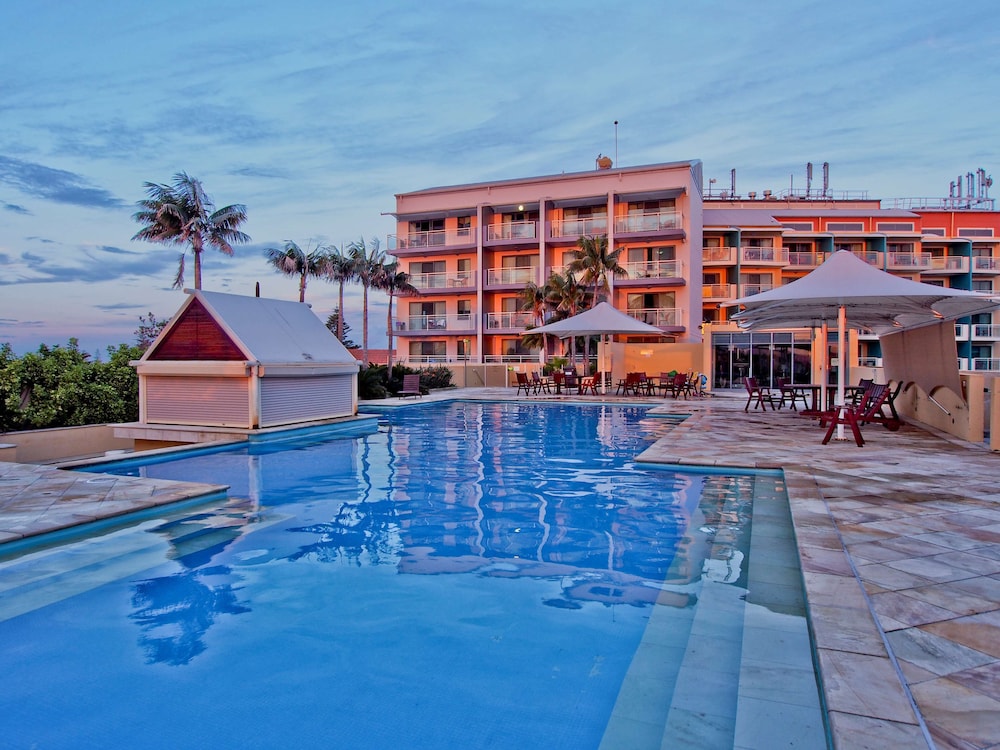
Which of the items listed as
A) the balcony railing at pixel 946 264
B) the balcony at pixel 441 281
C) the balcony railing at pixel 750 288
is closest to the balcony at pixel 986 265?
the balcony railing at pixel 946 264

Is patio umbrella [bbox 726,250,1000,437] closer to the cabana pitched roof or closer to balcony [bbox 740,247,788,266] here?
the cabana pitched roof

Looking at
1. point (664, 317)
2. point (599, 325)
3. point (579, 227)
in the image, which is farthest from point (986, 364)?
point (599, 325)

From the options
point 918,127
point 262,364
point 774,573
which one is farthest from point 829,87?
point 774,573

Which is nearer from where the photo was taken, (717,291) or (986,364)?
(717,291)

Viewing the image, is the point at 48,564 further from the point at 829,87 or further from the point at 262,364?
the point at 829,87

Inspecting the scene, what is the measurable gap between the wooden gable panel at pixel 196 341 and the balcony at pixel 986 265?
148 feet

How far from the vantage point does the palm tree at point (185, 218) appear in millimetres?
23672

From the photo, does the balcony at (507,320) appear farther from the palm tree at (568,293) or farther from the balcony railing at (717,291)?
the balcony railing at (717,291)

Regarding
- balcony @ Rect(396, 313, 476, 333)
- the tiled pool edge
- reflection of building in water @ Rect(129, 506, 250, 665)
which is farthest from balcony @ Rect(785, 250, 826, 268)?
reflection of building in water @ Rect(129, 506, 250, 665)

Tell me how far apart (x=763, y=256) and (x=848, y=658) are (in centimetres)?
3618

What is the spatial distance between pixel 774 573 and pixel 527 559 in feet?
5.58

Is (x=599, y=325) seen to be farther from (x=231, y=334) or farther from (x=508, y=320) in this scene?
(x=508, y=320)

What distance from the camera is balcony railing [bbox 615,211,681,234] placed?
30.2 meters

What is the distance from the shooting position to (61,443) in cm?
1168
